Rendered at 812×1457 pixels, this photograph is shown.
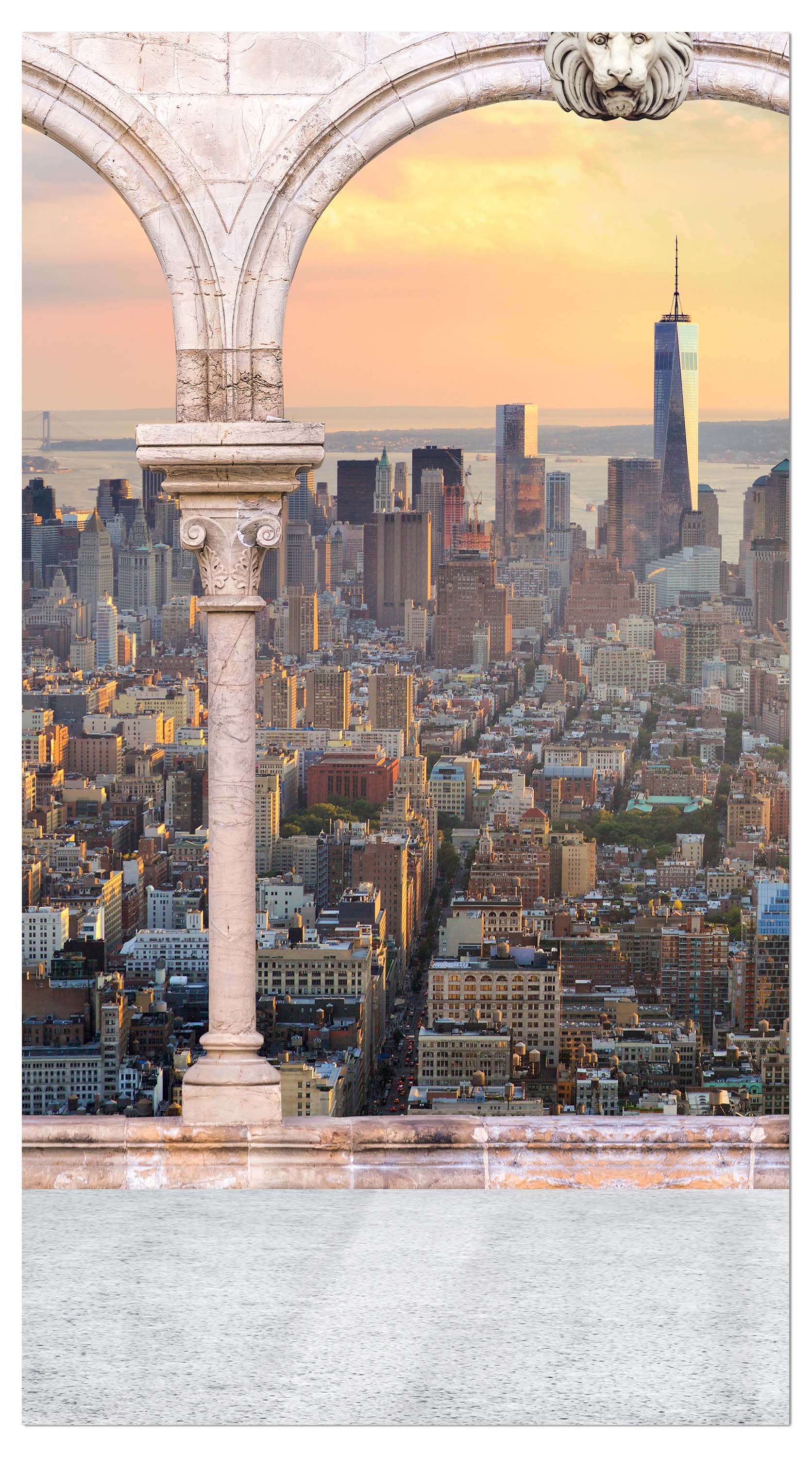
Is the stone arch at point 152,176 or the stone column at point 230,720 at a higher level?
the stone arch at point 152,176

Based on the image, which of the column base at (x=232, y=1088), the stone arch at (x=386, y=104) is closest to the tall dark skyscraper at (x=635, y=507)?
the stone arch at (x=386, y=104)

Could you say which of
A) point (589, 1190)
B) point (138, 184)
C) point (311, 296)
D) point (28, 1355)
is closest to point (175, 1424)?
point (28, 1355)

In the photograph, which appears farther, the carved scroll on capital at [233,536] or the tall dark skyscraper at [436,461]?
the tall dark skyscraper at [436,461]

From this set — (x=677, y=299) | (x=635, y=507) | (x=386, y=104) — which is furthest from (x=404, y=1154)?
(x=635, y=507)

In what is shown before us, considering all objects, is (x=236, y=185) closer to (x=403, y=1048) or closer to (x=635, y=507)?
(x=403, y=1048)

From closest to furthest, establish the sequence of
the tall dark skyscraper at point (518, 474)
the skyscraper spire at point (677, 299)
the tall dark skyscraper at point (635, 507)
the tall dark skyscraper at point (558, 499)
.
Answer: the skyscraper spire at point (677, 299) < the tall dark skyscraper at point (518, 474) < the tall dark skyscraper at point (635, 507) < the tall dark skyscraper at point (558, 499)

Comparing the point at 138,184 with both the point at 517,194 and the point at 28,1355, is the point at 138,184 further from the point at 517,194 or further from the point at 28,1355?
the point at 517,194

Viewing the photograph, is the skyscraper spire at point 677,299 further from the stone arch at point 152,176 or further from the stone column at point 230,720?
the stone column at point 230,720

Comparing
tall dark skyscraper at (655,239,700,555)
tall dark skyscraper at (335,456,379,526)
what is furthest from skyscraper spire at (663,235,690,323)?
tall dark skyscraper at (335,456,379,526)
